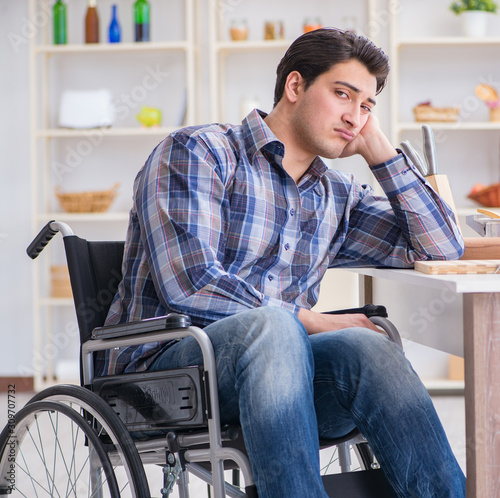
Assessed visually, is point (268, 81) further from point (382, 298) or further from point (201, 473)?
point (201, 473)

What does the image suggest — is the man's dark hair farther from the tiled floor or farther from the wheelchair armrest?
the tiled floor

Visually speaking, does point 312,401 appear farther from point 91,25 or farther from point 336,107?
point 91,25

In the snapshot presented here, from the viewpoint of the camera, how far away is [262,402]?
0.98 meters

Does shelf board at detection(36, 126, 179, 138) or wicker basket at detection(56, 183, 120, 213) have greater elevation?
shelf board at detection(36, 126, 179, 138)

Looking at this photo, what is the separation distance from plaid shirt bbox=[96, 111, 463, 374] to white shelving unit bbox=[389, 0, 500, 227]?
6.88 feet

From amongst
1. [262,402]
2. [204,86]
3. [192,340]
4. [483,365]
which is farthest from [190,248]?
[204,86]

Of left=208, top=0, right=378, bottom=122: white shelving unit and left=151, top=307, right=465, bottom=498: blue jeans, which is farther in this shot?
left=208, top=0, right=378, bottom=122: white shelving unit

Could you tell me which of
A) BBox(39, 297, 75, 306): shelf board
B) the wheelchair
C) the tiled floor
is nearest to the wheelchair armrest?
the wheelchair

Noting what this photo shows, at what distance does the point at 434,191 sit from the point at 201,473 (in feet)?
2.38

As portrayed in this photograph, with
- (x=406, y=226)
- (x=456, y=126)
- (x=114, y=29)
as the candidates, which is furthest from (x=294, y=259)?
(x=114, y=29)

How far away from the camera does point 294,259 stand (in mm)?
1439

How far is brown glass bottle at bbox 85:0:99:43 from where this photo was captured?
351cm

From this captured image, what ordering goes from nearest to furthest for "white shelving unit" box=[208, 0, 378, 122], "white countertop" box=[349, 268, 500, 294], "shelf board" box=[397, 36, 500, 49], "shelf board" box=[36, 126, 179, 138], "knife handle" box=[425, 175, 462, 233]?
"white countertop" box=[349, 268, 500, 294], "knife handle" box=[425, 175, 462, 233], "shelf board" box=[397, 36, 500, 49], "shelf board" box=[36, 126, 179, 138], "white shelving unit" box=[208, 0, 378, 122]

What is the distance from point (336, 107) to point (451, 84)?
2317 millimetres
